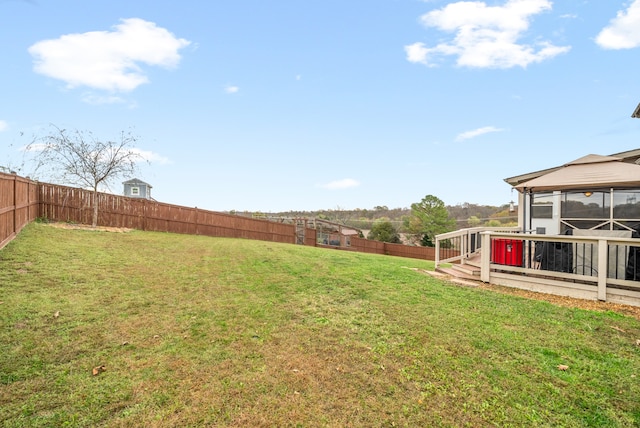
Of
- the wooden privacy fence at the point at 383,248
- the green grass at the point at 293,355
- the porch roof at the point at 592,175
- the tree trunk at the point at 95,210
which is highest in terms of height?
the porch roof at the point at 592,175

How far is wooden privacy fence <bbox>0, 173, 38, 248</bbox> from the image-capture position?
6605mm

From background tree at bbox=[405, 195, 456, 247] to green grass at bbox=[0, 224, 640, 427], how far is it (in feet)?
82.6

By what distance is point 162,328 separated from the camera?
3775mm

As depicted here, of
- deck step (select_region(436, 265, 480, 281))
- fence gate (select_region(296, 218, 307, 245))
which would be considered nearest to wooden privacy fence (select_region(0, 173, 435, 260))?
fence gate (select_region(296, 218, 307, 245))

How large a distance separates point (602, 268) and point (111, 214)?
1571 centimetres

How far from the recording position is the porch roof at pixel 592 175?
6969 mm

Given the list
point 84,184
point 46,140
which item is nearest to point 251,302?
point 84,184

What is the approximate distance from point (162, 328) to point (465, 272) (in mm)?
6987

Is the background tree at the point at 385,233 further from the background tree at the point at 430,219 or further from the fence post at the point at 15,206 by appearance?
the fence post at the point at 15,206

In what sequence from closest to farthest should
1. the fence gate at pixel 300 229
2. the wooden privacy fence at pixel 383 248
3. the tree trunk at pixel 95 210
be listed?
1. the tree trunk at pixel 95 210
2. the fence gate at pixel 300 229
3. the wooden privacy fence at pixel 383 248

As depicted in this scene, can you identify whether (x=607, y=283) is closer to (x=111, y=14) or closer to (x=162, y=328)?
(x=162, y=328)

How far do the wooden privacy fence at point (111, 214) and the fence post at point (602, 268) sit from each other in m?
11.7

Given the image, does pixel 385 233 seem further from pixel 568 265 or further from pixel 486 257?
pixel 568 265

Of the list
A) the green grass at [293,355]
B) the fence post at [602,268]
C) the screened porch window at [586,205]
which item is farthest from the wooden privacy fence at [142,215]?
the screened porch window at [586,205]
